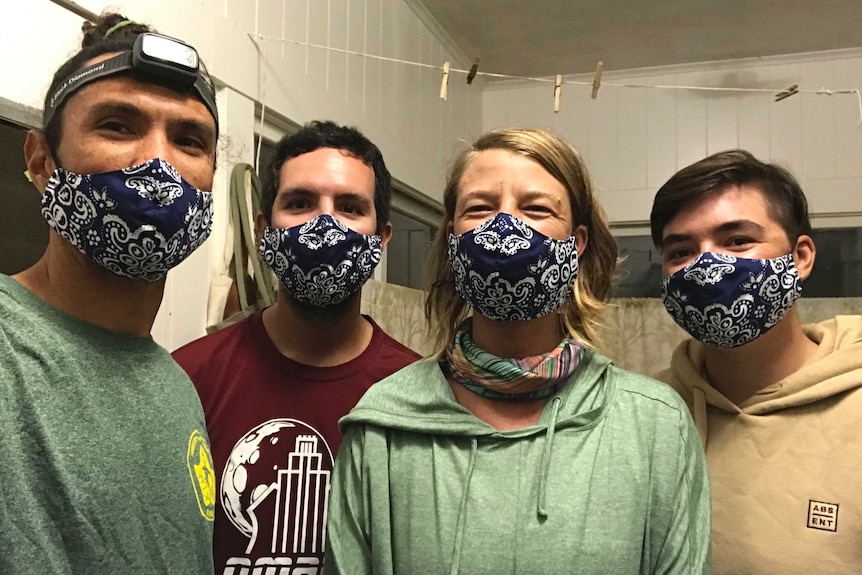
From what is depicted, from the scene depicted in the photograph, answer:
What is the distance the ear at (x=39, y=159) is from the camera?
2.84ft

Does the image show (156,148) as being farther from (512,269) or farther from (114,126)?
(512,269)

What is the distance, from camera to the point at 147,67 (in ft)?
2.90

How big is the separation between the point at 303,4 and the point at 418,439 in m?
1.46

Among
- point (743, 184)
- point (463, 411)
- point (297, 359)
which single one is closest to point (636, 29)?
point (743, 184)

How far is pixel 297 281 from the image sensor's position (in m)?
1.25

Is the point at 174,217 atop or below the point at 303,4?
below

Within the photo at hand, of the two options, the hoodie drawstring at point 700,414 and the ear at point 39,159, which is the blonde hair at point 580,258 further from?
the ear at point 39,159

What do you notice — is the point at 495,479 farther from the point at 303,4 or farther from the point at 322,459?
the point at 303,4

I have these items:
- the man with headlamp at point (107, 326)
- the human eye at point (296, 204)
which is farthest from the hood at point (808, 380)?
the man with headlamp at point (107, 326)

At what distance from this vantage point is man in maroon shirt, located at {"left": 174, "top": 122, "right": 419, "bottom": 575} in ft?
3.80

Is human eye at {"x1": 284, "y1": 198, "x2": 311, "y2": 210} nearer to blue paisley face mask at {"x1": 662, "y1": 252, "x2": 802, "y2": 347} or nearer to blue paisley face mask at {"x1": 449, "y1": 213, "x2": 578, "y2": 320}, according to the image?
blue paisley face mask at {"x1": 449, "y1": 213, "x2": 578, "y2": 320}

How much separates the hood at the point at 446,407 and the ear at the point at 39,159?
53cm

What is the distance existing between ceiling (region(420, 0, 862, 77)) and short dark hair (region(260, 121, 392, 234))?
150 centimetres

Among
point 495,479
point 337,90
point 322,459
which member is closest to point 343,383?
point 322,459
